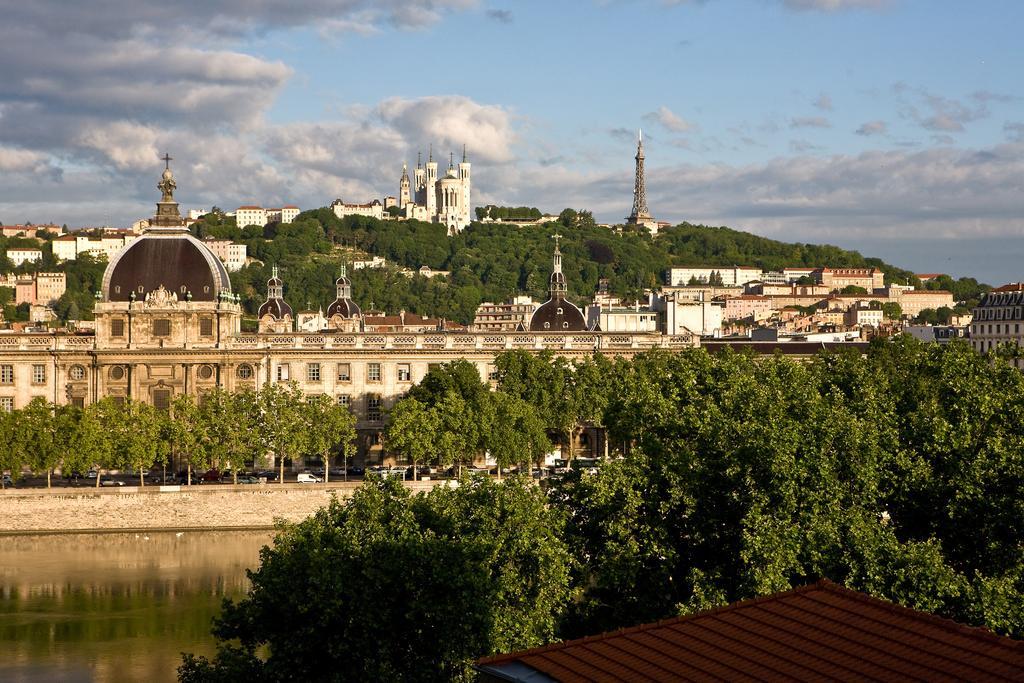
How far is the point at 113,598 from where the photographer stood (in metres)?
50.9

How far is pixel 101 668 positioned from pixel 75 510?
2357 cm

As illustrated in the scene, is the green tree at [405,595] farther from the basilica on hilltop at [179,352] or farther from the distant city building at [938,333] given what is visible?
the distant city building at [938,333]

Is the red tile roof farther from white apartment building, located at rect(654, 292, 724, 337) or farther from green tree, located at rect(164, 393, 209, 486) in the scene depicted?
white apartment building, located at rect(654, 292, 724, 337)

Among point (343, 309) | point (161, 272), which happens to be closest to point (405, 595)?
point (161, 272)

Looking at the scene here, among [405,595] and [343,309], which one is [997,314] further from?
[405,595]

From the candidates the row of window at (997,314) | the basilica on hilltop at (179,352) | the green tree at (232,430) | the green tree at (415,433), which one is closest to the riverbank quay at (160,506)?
the green tree at (232,430)

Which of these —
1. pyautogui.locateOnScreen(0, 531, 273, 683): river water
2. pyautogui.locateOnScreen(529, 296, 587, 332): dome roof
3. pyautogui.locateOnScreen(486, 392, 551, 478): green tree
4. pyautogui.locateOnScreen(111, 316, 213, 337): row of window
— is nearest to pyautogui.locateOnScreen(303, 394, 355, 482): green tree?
pyautogui.locateOnScreen(486, 392, 551, 478): green tree

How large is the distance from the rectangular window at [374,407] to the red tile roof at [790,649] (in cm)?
6609

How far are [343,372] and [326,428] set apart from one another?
47.0ft

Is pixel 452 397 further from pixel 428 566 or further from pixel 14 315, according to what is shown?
pixel 14 315

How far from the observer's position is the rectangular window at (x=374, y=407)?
86.5 m

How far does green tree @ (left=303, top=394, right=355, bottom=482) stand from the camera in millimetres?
72125

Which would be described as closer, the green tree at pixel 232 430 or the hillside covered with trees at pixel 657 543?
the hillside covered with trees at pixel 657 543

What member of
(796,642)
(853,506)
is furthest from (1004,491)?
(796,642)
